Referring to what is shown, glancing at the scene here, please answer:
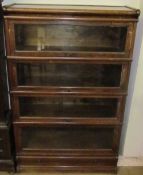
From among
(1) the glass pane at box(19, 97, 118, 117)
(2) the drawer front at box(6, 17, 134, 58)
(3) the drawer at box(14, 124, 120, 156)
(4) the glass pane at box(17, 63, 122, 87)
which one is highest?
(2) the drawer front at box(6, 17, 134, 58)

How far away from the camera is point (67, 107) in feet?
6.28

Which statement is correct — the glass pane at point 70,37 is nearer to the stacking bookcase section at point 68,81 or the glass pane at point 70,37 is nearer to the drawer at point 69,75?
the stacking bookcase section at point 68,81

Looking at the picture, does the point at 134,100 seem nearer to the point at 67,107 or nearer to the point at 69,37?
the point at 67,107

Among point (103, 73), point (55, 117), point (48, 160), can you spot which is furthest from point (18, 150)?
point (103, 73)

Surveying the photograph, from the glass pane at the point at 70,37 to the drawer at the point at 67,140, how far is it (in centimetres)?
65

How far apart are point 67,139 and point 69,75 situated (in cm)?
57

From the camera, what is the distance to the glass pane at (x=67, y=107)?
6.07 ft

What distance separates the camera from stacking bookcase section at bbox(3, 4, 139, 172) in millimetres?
1537

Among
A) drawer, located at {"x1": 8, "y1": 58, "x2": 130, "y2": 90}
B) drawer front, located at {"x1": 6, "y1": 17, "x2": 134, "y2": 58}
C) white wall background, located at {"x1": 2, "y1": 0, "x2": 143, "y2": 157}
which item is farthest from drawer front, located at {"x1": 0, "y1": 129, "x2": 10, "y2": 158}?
white wall background, located at {"x1": 2, "y1": 0, "x2": 143, "y2": 157}

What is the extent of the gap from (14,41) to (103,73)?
0.67 meters

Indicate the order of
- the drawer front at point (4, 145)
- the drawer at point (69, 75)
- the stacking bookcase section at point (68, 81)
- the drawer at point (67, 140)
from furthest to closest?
the drawer at point (67, 140) → the drawer front at point (4, 145) → the drawer at point (69, 75) → the stacking bookcase section at point (68, 81)

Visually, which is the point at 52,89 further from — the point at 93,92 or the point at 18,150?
the point at 18,150

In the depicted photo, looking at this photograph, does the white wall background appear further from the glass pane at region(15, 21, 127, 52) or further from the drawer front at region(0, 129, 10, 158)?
the drawer front at region(0, 129, 10, 158)

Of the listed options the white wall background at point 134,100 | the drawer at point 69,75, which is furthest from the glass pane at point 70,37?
the white wall background at point 134,100
